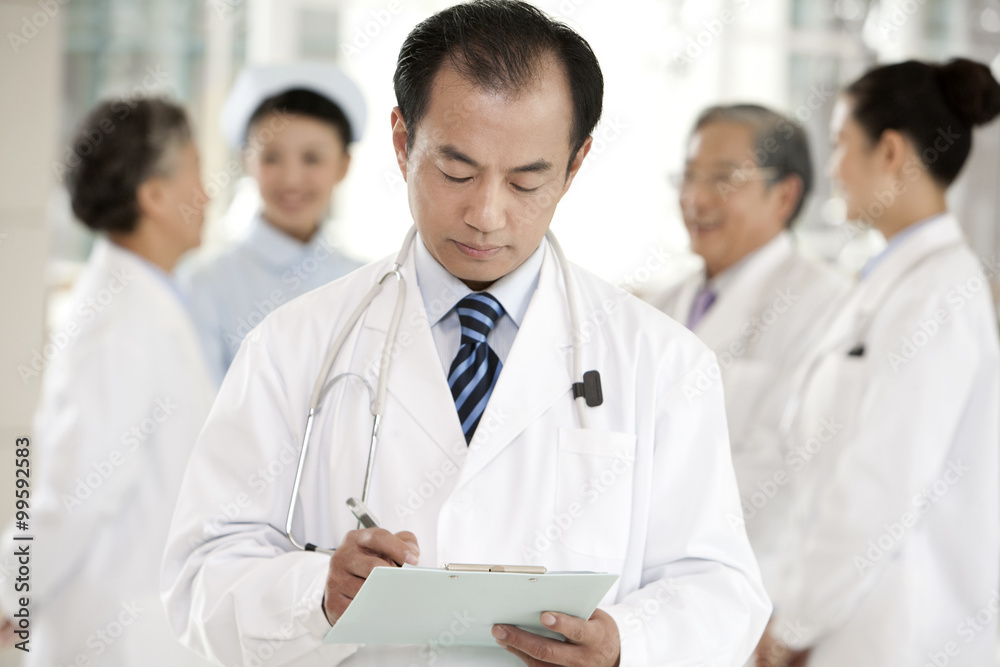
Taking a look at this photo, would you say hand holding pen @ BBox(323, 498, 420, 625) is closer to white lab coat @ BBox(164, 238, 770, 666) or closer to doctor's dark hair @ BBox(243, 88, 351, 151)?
white lab coat @ BBox(164, 238, 770, 666)

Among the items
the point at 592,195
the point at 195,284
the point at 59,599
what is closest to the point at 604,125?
the point at 592,195

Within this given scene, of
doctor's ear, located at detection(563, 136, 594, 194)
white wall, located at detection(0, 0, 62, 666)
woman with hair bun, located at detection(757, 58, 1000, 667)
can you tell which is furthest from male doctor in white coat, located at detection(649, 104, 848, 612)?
white wall, located at detection(0, 0, 62, 666)

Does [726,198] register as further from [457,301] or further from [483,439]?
[483,439]

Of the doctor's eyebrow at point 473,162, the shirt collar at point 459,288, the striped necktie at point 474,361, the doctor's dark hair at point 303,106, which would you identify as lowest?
the striped necktie at point 474,361

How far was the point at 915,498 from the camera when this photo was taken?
1.68 meters

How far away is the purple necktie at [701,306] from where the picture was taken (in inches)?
92.1

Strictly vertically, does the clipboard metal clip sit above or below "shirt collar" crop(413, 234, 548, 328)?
below

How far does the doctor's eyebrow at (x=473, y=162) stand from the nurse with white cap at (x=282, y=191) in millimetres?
1315

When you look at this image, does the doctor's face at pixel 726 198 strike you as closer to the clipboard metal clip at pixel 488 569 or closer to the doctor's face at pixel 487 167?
the doctor's face at pixel 487 167

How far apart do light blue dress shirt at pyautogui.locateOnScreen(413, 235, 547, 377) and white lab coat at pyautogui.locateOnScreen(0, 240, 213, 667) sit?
822 mm

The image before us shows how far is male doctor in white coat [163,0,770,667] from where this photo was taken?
3.38ft

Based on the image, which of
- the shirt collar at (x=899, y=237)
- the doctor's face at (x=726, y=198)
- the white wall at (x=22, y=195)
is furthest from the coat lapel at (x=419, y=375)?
the doctor's face at (x=726, y=198)

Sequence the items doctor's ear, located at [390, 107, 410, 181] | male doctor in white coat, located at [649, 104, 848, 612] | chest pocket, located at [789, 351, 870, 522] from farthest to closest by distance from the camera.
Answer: male doctor in white coat, located at [649, 104, 848, 612]
chest pocket, located at [789, 351, 870, 522]
doctor's ear, located at [390, 107, 410, 181]

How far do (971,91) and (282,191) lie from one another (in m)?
1.60
